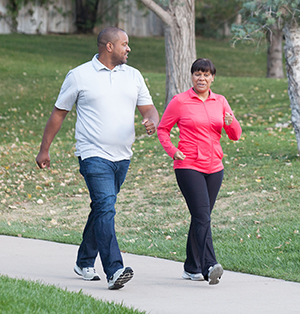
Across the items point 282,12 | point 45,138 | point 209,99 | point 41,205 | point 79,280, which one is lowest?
point 41,205

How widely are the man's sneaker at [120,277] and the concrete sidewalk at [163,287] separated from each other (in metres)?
0.08

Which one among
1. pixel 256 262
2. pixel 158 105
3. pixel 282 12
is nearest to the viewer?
pixel 256 262

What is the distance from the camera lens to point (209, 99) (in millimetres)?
4562

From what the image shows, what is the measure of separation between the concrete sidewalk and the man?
29 centimetres

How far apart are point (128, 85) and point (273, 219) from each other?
3.20 metres

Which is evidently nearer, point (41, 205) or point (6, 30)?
point (41, 205)

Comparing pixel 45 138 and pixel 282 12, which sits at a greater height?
pixel 282 12

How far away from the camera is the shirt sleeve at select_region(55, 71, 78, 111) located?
427cm

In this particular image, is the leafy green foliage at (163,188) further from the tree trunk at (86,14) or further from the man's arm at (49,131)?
the tree trunk at (86,14)

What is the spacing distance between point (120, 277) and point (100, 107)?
1259 mm

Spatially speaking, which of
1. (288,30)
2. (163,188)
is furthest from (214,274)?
(288,30)

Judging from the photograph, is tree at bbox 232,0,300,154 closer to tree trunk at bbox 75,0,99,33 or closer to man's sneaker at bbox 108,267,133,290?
man's sneaker at bbox 108,267,133,290

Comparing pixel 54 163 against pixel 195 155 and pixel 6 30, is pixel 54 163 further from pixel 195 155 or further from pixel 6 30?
pixel 6 30

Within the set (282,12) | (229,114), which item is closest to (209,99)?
(229,114)
